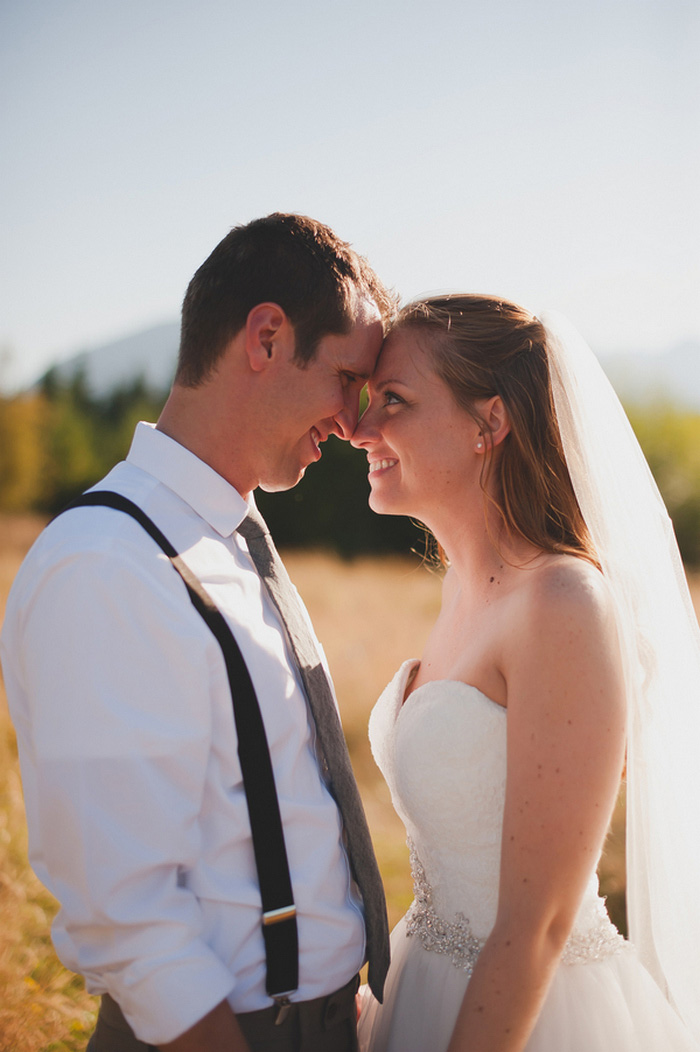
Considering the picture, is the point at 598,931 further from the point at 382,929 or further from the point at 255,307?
the point at 255,307

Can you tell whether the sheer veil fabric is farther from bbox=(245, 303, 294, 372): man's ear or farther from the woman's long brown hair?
bbox=(245, 303, 294, 372): man's ear

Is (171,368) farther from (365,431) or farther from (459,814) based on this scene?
(459,814)

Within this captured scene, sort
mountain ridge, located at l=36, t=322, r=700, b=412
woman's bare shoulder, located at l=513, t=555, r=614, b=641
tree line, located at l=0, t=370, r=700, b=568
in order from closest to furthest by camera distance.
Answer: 1. woman's bare shoulder, located at l=513, t=555, r=614, b=641
2. tree line, located at l=0, t=370, r=700, b=568
3. mountain ridge, located at l=36, t=322, r=700, b=412

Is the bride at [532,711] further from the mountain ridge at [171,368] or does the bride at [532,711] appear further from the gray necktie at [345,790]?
the mountain ridge at [171,368]

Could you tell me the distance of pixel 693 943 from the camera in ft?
8.15

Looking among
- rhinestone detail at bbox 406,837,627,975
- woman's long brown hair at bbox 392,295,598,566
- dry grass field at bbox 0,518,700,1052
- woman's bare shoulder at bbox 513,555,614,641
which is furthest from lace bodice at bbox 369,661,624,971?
dry grass field at bbox 0,518,700,1052

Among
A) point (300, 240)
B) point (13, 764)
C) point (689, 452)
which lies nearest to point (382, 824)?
point (13, 764)

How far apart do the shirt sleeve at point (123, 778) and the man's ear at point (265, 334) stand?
30.6 inches

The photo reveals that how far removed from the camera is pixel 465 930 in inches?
92.5

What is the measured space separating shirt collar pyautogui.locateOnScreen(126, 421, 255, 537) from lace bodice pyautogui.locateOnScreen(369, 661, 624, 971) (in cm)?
89

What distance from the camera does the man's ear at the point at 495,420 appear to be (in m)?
2.59

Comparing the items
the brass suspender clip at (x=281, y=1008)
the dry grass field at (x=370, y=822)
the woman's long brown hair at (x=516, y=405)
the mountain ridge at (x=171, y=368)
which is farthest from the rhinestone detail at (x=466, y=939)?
the mountain ridge at (x=171, y=368)

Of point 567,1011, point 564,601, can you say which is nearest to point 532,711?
point 564,601

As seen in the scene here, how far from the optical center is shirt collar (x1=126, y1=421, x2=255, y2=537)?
2021 millimetres
